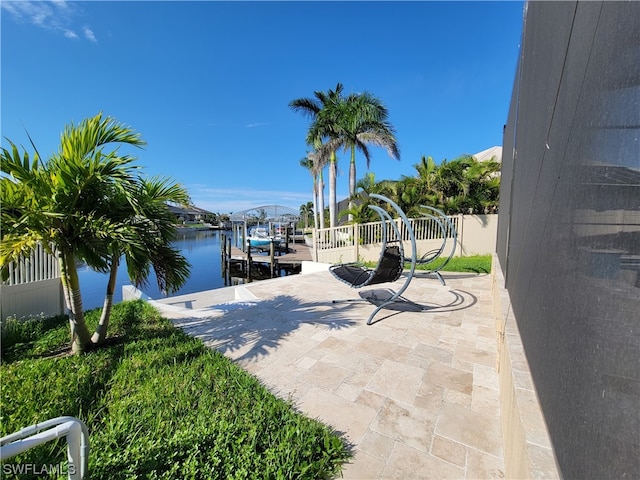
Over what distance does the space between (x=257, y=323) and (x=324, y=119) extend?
1154cm

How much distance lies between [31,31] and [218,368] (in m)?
5.49

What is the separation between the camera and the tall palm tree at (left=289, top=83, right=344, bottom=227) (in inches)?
519

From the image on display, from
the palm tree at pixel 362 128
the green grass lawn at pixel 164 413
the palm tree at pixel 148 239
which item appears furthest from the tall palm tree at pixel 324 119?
the green grass lawn at pixel 164 413

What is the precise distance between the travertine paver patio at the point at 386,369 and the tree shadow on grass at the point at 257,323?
0.02 meters

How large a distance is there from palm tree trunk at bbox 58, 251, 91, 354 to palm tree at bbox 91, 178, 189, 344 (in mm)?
188

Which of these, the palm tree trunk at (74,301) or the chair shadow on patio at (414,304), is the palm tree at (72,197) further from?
the chair shadow on patio at (414,304)

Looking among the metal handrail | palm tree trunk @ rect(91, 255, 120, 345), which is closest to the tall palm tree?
palm tree trunk @ rect(91, 255, 120, 345)

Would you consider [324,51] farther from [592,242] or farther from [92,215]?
[592,242]

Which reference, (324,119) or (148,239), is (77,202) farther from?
(324,119)

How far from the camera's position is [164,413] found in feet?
6.73

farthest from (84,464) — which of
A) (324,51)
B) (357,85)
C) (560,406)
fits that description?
(357,85)

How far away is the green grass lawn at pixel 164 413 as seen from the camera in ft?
5.22

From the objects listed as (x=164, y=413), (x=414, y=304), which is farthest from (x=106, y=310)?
(x=414, y=304)

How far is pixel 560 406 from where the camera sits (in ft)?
3.01
